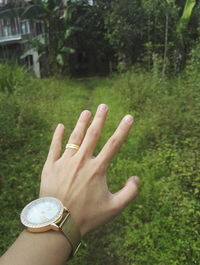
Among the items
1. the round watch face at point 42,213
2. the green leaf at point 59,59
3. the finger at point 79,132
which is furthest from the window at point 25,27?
the round watch face at point 42,213

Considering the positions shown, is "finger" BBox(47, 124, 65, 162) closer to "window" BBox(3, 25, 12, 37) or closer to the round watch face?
the round watch face

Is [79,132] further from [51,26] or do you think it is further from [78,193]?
[51,26]

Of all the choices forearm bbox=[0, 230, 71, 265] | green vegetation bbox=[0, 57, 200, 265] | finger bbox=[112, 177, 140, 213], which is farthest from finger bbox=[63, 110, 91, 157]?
green vegetation bbox=[0, 57, 200, 265]

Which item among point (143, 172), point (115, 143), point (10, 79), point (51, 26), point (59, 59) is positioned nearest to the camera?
point (115, 143)

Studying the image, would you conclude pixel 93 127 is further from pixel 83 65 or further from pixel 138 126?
pixel 83 65

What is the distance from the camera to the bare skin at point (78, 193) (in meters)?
0.77

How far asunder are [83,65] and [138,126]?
13.0 meters

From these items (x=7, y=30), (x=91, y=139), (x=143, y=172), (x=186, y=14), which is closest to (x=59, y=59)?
(x=186, y=14)

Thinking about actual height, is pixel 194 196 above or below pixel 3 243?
above

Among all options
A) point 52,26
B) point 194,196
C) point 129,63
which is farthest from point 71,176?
point 52,26

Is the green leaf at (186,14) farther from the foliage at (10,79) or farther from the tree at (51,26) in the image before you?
the tree at (51,26)

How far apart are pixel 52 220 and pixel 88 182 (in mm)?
206

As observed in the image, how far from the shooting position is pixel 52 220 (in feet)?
2.68

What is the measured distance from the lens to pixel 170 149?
323 centimetres
